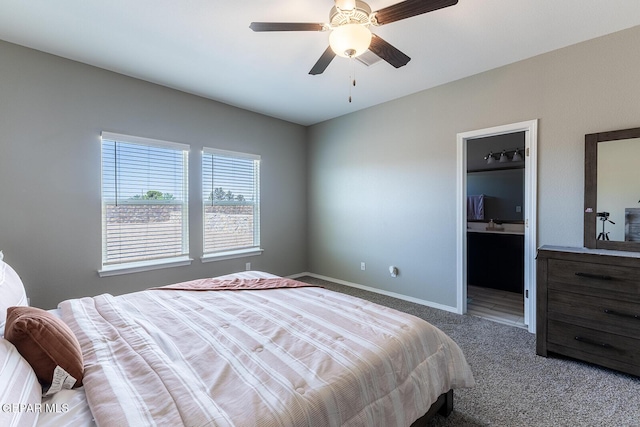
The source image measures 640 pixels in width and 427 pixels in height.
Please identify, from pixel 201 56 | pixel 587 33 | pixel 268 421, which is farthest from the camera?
pixel 201 56

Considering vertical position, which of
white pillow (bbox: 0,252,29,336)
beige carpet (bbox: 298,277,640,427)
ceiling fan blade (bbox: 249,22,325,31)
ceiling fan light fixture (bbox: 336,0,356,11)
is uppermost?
ceiling fan light fixture (bbox: 336,0,356,11)

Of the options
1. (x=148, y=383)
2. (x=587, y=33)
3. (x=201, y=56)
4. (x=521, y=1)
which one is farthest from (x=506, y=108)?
(x=148, y=383)

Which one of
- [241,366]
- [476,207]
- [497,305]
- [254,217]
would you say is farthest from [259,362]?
[476,207]

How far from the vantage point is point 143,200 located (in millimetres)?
3312

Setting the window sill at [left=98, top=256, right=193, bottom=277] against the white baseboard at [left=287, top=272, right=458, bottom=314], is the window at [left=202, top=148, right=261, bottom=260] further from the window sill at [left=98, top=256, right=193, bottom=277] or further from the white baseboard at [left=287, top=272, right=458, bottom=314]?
the white baseboard at [left=287, top=272, right=458, bottom=314]

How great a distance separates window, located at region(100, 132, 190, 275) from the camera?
3.09 metres

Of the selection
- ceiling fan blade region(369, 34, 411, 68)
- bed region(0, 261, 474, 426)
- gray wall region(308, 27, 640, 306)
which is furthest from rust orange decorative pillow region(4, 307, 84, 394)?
gray wall region(308, 27, 640, 306)

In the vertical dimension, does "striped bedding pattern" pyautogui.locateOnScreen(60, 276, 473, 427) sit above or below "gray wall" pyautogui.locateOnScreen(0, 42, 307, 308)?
below

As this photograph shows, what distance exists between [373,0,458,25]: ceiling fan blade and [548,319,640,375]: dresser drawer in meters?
2.49

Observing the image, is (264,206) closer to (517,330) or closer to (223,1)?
(223,1)

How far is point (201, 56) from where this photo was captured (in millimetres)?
A: 2734

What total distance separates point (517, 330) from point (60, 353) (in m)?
3.50

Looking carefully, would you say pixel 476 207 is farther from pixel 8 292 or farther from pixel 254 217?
pixel 8 292

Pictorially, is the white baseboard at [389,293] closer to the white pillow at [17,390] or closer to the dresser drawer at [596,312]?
the dresser drawer at [596,312]
